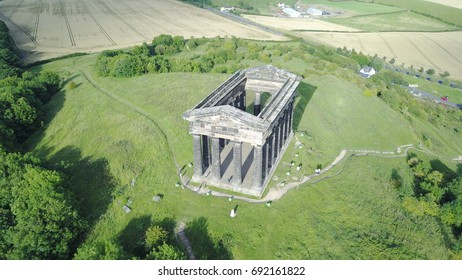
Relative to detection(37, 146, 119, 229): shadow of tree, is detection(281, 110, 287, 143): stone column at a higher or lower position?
higher

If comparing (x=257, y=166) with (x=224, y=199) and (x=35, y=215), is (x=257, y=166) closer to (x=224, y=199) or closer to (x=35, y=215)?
(x=224, y=199)

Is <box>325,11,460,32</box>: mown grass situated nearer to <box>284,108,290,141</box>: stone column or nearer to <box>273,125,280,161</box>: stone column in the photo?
<box>284,108,290,141</box>: stone column

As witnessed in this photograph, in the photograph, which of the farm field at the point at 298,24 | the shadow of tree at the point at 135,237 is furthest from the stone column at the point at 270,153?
the farm field at the point at 298,24

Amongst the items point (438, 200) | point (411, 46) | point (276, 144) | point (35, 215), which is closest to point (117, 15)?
point (276, 144)

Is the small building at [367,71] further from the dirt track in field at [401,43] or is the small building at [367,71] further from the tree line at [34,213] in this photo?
the tree line at [34,213]

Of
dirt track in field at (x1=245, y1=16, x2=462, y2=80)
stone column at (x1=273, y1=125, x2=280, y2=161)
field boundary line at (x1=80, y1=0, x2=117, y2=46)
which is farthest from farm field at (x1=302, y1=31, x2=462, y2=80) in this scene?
stone column at (x1=273, y1=125, x2=280, y2=161)

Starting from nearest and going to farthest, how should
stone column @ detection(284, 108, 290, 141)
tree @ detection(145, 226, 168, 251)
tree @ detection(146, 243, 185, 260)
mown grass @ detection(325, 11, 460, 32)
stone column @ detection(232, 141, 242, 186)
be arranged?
tree @ detection(146, 243, 185, 260) < tree @ detection(145, 226, 168, 251) < stone column @ detection(232, 141, 242, 186) < stone column @ detection(284, 108, 290, 141) < mown grass @ detection(325, 11, 460, 32)

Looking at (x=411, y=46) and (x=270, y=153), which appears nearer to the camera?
(x=270, y=153)
